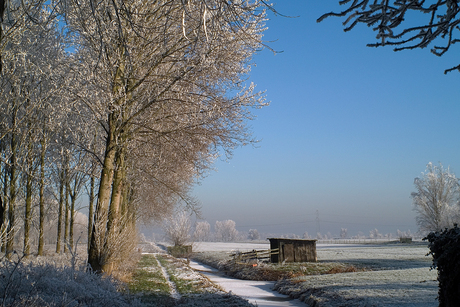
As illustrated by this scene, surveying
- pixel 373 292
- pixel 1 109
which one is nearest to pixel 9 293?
pixel 373 292

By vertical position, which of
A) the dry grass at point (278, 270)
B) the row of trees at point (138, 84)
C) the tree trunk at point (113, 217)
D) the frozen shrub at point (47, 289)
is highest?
the row of trees at point (138, 84)

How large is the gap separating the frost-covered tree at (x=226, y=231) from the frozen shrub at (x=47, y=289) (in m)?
125

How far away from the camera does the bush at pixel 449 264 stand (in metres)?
6.13

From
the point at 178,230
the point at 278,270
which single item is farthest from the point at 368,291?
the point at 178,230

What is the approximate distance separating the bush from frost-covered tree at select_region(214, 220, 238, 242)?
124m

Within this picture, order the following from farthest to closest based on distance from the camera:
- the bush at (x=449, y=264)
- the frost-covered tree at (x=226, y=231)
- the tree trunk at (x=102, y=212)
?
the frost-covered tree at (x=226, y=231), the tree trunk at (x=102, y=212), the bush at (x=449, y=264)

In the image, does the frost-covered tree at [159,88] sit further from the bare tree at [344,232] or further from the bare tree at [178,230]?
the bare tree at [344,232]

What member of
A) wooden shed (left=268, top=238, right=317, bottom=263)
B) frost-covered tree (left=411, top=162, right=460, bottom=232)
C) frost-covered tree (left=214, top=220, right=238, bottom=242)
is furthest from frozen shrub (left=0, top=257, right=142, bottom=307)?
frost-covered tree (left=214, top=220, right=238, bottom=242)

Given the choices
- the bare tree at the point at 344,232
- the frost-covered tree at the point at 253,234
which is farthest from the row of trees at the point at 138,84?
the bare tree at the point at 344,232

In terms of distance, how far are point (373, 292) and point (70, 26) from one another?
37.4ft

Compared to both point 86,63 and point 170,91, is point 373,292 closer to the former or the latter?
point 170,91

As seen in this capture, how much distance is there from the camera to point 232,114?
972cm

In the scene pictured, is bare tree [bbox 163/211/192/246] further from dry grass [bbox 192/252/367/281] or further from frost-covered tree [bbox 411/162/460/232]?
frost-covered tree [bbox 411/162/460/232]

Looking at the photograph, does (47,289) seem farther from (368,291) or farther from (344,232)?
(344,232)
